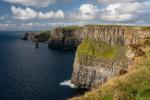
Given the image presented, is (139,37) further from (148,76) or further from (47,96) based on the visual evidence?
(148,76)

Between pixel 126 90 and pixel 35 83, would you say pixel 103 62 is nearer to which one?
pixel 35 83

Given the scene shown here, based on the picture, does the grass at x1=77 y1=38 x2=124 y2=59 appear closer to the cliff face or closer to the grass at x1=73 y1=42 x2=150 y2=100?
the cliff face

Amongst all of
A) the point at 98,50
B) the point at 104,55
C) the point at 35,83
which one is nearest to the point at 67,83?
the point at 35,83

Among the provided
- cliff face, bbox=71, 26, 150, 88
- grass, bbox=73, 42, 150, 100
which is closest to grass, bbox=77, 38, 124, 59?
cliff face, bbox=71, 26, 150, 88

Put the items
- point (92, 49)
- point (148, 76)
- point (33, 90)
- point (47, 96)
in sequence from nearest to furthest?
point (148, 76)
point (47, 96)
point (33, 90)
point (92, 49)

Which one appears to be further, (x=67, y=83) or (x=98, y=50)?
(x=98, y=50)

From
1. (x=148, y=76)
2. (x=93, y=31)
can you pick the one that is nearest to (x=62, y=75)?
(x=93, y=31)

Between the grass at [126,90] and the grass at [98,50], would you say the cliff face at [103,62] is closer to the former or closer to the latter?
the grass at [98,50]

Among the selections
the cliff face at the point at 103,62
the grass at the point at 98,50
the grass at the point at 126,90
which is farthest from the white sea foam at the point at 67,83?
the grass at the point at 126,90
